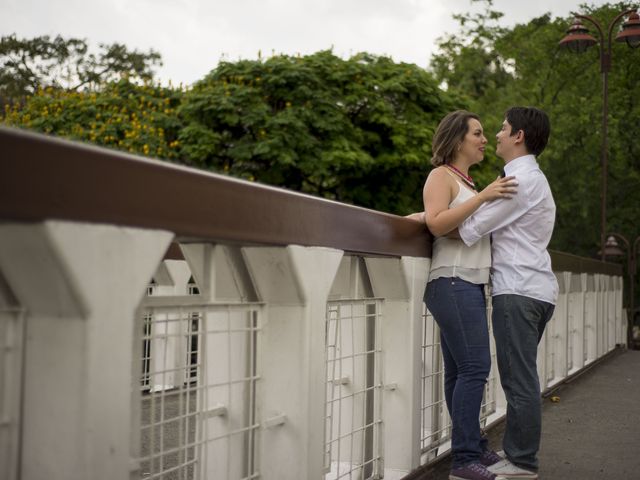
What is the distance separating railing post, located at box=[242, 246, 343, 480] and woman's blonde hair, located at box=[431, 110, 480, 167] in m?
1.31

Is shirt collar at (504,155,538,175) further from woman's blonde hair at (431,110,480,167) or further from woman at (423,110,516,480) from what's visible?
woman's blonde hair at (431,110,480,167)

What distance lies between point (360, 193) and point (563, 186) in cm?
622

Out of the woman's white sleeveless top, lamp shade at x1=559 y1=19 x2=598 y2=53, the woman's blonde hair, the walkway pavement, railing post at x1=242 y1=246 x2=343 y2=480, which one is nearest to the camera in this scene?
railing post at x1=242 y1=246 x2=343 y2=480

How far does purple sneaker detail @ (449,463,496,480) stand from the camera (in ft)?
14.1

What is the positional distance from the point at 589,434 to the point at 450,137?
2.80 metres

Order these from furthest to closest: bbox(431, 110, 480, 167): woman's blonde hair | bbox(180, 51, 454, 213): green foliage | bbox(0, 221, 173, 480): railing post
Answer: bbox(180, 51, 454, 213): green foliage → bbox(431, 110, 480, 167): woman's blonde hair → bbox(0, 221, 173, 480): railing post

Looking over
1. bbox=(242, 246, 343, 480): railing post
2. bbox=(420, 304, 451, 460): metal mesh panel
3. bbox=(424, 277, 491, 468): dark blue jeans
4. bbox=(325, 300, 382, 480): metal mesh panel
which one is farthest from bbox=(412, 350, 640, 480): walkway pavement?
bbox=(242, 246, 343, 480): railing post

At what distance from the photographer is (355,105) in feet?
100

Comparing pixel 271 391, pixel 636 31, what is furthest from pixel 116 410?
pixel 636 31

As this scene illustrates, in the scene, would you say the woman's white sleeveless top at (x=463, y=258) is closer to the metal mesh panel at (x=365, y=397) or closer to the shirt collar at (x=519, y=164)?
the shirt collar at (x=519, y=164)

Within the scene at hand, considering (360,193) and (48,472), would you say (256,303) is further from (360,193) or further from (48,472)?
(360,193)

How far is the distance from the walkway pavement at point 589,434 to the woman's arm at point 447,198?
1.26 metres

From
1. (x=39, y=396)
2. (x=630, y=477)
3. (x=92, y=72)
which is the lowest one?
(x=630, y=477)

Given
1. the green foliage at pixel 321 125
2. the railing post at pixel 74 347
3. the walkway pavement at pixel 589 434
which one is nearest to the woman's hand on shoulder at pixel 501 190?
the walkway pavement at pixel 589 434
